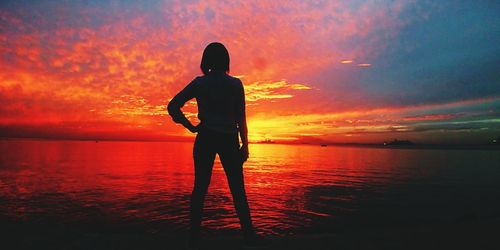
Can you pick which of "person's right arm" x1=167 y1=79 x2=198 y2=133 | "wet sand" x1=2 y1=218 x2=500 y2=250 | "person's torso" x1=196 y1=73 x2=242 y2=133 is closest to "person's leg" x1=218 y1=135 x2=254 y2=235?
"person's torso" x1=196 y1=73 x2=242 y2=133

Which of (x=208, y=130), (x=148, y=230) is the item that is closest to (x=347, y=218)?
(x=148, y=230)

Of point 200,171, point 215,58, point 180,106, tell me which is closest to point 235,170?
point 200,171

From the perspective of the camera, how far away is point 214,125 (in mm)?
4062

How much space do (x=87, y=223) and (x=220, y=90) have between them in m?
6.18

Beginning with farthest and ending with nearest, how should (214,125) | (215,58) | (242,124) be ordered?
(242,124) → (215,58) → (214,125)

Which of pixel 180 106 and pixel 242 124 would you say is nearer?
pixel 180 106

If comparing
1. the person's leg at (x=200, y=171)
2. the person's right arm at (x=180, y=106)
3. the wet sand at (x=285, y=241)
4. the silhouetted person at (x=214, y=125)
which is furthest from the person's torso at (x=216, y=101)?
the wet sand at (x=285, y=241)

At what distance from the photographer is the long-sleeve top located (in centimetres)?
407

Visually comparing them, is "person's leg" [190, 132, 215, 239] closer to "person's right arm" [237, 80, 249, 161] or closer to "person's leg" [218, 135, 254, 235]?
"person's leg" [218, 135, 254, 235]

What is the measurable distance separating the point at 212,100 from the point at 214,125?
0.34 m

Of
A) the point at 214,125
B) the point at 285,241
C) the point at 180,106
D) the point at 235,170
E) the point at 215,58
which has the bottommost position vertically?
the point at 285,241

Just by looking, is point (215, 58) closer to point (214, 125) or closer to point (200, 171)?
point (214, 125)

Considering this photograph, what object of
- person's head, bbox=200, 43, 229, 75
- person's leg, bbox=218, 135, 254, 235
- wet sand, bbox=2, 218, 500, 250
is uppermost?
person's head, bbox=200, 43, 229, 75

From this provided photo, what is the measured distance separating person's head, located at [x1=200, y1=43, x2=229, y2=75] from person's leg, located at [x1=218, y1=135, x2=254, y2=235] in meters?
0.99
